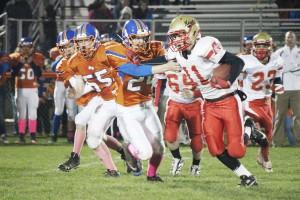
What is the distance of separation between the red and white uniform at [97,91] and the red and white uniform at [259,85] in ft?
5.81

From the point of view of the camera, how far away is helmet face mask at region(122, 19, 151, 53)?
728 cm

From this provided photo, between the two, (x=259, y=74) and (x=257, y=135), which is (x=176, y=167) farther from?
(x=259, y=74)

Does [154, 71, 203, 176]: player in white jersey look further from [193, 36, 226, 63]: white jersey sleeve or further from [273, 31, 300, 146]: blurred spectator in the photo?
[273, 31, 300, 146]: blurred spectator

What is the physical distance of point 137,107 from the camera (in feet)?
24.5

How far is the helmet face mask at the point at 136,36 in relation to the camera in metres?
7.28

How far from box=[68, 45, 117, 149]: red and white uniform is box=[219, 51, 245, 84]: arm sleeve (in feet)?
4.81

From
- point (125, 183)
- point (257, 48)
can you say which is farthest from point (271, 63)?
point (125, 183)

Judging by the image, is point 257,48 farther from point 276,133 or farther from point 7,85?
point 7,85

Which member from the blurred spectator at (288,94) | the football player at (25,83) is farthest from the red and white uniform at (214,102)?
the football player at (25,83)

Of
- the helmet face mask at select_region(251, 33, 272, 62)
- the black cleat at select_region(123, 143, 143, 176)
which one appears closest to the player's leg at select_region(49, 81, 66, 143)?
the helmet face mask at select_region(251, 33, 272, 62)

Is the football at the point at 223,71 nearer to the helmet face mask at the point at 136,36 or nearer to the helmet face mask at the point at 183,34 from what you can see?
the helmet face mask at the point at 183,34

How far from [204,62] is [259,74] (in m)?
2.41

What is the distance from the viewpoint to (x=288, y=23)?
14547 mm

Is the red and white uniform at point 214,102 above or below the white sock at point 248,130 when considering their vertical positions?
above
